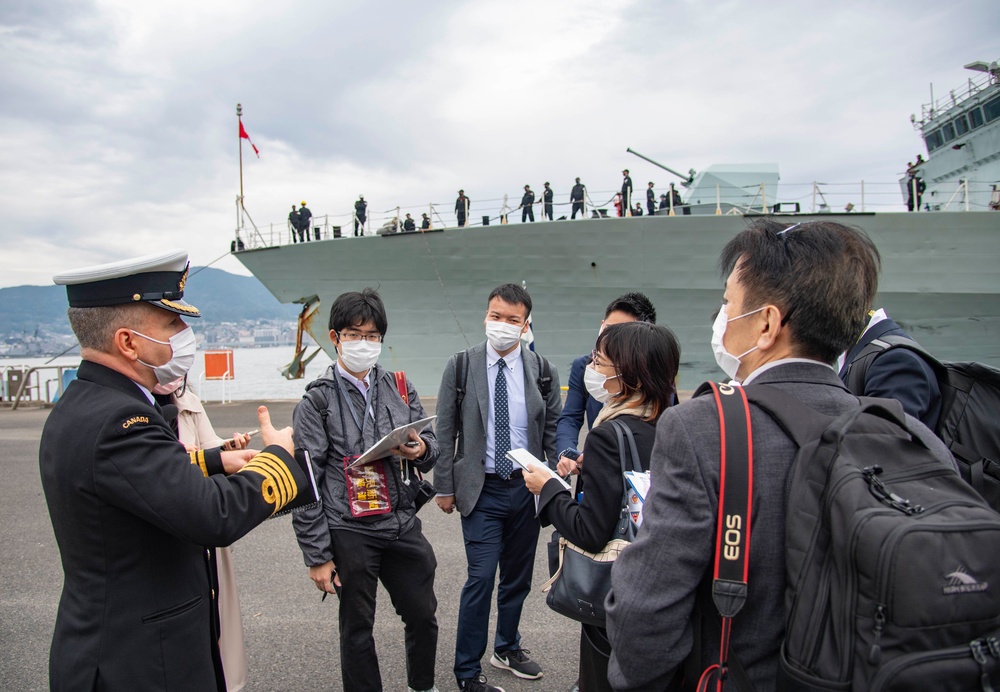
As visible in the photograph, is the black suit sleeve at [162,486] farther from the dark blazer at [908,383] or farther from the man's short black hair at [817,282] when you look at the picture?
the dark blazer at [908,383]

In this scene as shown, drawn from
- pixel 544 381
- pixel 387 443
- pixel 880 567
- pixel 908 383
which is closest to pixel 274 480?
pixel 387 443

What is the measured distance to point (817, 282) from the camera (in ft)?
4.17

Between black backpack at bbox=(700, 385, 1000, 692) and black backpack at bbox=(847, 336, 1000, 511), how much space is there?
1.25m

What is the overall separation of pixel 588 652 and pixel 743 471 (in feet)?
3.78

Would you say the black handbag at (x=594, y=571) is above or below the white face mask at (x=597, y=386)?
below

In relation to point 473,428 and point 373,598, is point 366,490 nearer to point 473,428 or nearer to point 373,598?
point 373,598

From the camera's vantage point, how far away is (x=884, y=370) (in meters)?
2.30

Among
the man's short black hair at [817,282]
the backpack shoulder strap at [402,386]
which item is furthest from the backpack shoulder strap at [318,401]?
the man's short black hair at [817,282]

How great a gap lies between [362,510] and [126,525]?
113 centimetres

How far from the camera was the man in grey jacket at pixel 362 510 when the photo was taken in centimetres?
251

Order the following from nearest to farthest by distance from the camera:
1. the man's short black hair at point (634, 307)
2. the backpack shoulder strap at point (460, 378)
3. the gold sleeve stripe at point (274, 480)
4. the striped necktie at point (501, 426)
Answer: the gold sleeve stripe at point (274, 480) < the striped necktie at point (501, 426) < the backpack shoulder strap at point (460, 378) < the man's short black hair at point (634, 307)

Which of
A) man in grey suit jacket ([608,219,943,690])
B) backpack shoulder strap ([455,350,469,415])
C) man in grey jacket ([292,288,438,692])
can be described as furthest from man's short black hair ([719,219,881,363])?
backpack shoulder strap ([455,350,469,415])

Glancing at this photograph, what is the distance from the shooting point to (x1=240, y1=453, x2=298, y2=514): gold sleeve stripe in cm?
166

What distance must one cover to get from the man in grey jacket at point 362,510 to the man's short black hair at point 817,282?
1765mm
